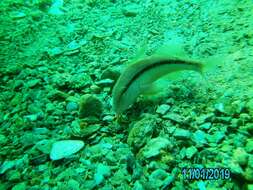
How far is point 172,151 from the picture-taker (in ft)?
8.03

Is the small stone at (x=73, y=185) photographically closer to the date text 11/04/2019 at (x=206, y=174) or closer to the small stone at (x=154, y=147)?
the small stone at (x=154, y=147)

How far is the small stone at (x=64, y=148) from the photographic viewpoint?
2.61 m

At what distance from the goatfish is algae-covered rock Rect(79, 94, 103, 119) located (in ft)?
0.83

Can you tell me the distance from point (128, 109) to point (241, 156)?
130cm

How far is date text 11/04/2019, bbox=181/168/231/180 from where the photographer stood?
2.17 m

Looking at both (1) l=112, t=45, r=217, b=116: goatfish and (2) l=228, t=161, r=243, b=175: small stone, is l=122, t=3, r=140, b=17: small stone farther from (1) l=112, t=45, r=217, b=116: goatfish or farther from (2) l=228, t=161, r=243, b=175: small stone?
(2) l=228, t=161, r=243, b=175: small stone

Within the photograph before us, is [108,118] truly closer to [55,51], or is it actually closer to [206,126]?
[206,126]

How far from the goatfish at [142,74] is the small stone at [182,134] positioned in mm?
634

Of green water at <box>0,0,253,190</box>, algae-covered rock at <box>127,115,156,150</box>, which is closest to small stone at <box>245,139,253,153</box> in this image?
green water at <box>0,0,253,190</box>

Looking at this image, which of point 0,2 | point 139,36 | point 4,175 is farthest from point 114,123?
point 0,2

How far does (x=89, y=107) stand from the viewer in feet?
10.1

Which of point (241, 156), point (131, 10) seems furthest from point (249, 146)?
point (131, 10)

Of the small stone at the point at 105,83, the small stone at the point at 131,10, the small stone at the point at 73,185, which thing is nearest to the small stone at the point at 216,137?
the small stone at the point at 73,185

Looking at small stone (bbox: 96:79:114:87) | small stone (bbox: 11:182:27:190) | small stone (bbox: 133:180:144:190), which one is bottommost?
small stone (bbox: 11:182:27:190)
